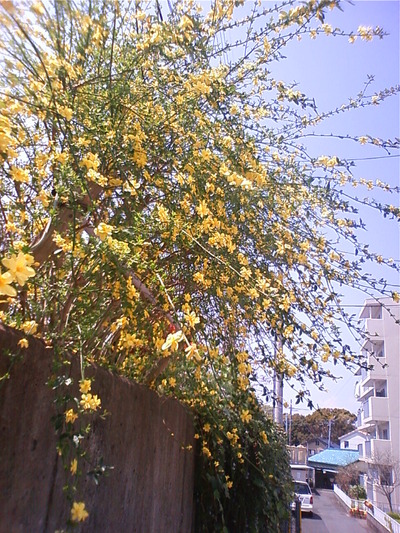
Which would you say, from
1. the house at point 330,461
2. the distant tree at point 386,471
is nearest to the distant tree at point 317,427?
the house at point 330,461

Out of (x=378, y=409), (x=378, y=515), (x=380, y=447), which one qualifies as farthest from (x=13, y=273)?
(x=380, y=447)

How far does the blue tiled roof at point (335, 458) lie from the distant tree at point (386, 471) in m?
12.6

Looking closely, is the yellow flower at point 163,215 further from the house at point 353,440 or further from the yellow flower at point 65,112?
the house at point 353,440

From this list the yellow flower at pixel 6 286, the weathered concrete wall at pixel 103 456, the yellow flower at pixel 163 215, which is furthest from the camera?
the yellow flower at pixel 163 215

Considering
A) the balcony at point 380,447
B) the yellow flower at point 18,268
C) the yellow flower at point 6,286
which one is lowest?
the yellow flower at point 6,286

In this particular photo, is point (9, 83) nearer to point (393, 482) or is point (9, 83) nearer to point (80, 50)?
point (80, 50)

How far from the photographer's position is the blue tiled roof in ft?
141

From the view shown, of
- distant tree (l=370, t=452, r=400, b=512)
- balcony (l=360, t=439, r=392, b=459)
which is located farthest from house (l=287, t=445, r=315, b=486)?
balcony (l=360, t=439, r=392, b=459)

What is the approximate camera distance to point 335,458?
45031mm

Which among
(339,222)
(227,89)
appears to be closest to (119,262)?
(227,89)

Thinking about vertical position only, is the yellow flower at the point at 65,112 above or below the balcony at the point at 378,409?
below

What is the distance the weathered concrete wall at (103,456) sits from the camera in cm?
175

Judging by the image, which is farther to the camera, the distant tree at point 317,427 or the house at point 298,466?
the distant tree at point 317,427

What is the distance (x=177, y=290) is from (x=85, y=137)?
44.8 inches
